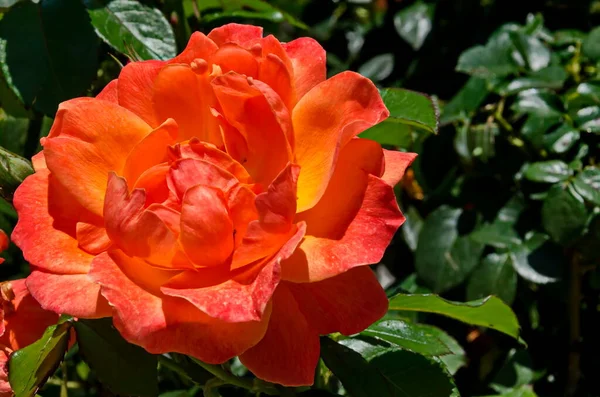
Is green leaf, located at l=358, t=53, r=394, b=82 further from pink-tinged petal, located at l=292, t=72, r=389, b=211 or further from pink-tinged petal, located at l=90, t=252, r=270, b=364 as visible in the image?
pink-tinged petal, located at l=90, t=252, r=270, b=364

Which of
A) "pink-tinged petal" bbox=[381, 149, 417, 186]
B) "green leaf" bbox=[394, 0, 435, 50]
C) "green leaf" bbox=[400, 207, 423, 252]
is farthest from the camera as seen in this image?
"green leaf" bbox=[394, 0, 435, 50]

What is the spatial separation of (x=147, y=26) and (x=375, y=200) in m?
0.45

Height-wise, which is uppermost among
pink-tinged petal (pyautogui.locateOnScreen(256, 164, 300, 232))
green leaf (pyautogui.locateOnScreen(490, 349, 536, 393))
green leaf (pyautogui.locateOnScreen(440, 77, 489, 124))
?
pink-tinged petal (pyautogui.locateOnScreen(256, 164, 300, 232))

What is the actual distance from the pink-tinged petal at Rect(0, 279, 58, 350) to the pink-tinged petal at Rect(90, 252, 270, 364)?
8.0 inches

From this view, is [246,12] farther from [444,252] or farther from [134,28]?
[444,252]

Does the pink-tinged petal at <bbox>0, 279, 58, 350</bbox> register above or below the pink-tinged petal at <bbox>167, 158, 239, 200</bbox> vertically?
below

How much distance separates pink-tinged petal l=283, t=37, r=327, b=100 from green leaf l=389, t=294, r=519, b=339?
29 centimetres

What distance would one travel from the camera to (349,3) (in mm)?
1975

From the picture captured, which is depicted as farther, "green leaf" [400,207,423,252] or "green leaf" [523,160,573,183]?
"green leaf" [400,207,423,252]

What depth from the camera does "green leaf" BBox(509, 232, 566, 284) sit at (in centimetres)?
133

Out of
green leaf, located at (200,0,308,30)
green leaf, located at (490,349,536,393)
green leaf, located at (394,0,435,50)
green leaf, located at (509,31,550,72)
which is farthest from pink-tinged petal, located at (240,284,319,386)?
green leaf, located at (394,0,435,50)

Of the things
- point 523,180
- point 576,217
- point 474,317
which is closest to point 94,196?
point 474,317

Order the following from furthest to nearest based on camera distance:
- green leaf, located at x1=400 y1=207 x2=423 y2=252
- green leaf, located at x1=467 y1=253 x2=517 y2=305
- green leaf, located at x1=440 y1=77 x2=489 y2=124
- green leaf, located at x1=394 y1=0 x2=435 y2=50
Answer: green leaf, located at x1=394 y1=0 x2=435 y2=50
green leaf, located at x1=400 y1=207 x2=423 y2=252
green leaf, located at x1=440 y1=77 x2=489 y2=124
green leaf, located at x1=467 y1=253 x2=517 y2=305

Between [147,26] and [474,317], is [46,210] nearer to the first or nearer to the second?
[147,26]
